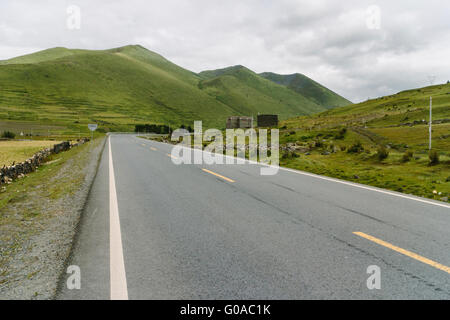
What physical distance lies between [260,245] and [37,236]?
3500mm

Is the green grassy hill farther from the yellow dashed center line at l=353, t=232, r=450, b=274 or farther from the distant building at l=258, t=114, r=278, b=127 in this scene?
the yellow dashed center line at l=353, t=232, r=450, b=274

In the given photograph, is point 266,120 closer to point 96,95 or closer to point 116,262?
point 116,262

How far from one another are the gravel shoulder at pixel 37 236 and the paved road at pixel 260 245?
0.24m

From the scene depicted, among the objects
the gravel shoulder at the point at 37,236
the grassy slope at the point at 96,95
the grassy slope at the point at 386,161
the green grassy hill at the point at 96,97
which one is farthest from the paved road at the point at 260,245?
the grassy slope at the point at 96,95

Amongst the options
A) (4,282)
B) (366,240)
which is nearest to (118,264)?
(4,282)

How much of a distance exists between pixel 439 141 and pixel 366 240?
1963 centimetres

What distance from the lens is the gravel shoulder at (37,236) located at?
3236 mm

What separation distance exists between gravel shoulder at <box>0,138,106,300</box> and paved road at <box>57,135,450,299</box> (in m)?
0.24

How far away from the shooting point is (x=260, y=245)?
4227 mm

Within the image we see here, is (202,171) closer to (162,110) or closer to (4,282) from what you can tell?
(4,282)

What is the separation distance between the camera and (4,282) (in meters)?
3.30

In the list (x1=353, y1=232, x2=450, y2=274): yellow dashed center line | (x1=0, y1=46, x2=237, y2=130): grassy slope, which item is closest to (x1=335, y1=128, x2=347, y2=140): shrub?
Result: (x1=353, y1=232, x2=450, y2=274): yellow dashed center line

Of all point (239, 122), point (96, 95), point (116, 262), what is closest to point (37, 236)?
point (116, 262)

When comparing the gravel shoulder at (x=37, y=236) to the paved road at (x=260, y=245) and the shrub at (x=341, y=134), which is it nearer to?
the paved road at (x=260, y=245)
